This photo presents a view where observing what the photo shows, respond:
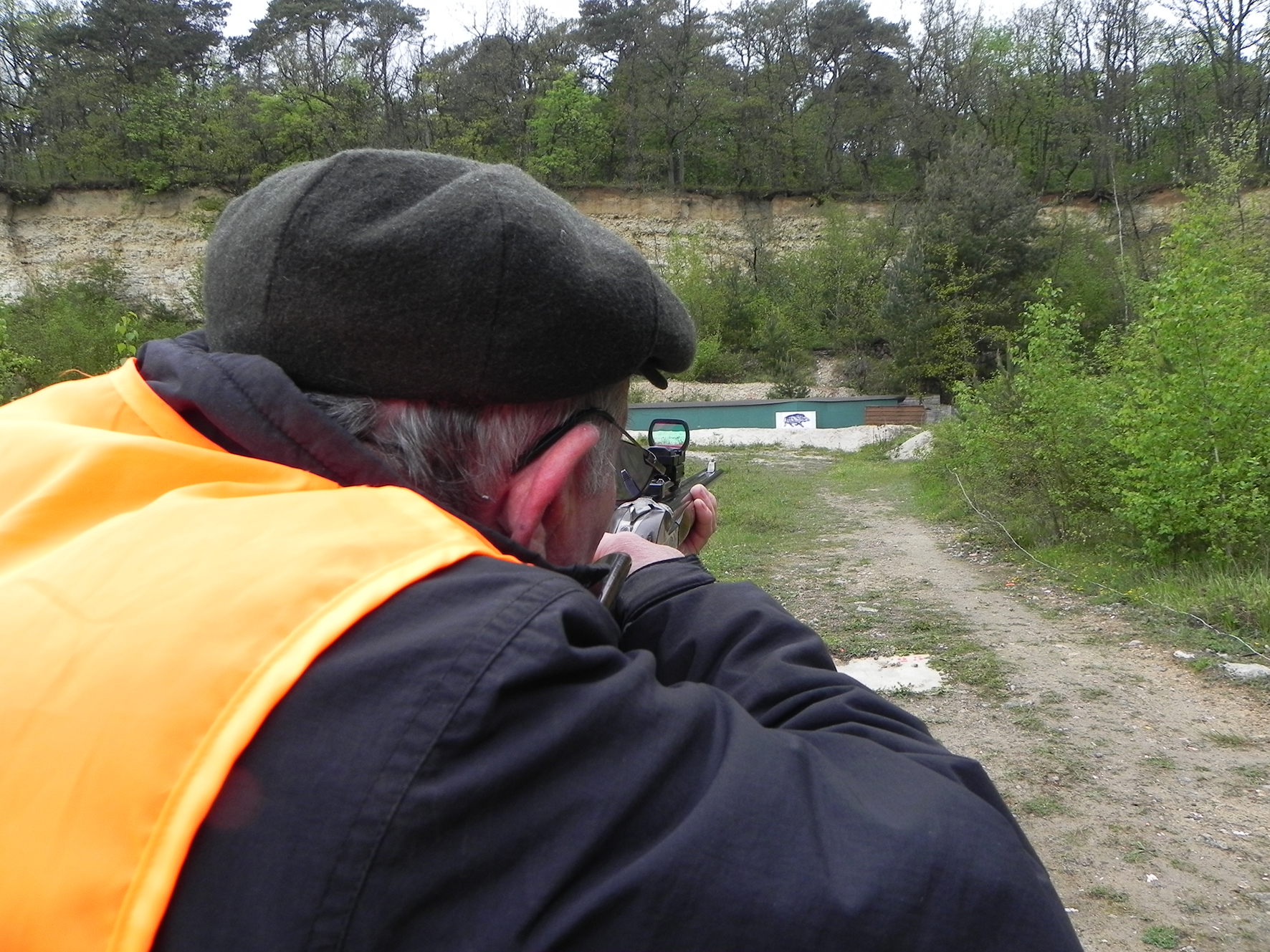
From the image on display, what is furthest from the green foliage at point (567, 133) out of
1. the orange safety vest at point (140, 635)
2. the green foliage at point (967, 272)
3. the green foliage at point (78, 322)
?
the orange safety vest at point (140, 635)

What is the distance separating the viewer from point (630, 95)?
49.7 meters

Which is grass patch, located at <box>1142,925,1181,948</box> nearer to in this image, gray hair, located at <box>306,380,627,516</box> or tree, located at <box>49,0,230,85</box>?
gray hair, located at <box>306,380,627,516</box>

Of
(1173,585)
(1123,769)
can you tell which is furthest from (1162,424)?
(1123,769)

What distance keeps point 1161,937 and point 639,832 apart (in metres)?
2.89

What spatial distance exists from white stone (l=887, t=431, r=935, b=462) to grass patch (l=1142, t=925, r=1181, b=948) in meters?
16.5

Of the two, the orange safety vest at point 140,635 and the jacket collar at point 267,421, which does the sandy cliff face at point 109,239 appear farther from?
the orange safety vest at point 140,635

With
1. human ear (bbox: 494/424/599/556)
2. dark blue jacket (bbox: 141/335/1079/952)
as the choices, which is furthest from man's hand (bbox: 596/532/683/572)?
dark blue jacket (bbox: 141/335/1079/952)

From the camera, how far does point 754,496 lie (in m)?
14.4

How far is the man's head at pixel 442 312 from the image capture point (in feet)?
3.20

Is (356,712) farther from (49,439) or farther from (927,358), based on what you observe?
(927,358)

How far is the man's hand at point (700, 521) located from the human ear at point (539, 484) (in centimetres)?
92

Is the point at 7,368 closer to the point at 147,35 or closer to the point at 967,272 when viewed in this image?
the point at 967,272

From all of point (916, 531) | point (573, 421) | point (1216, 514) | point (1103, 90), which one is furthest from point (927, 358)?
point (573, 421)

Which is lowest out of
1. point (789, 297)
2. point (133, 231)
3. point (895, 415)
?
point (895, 415)
